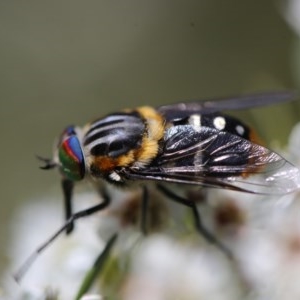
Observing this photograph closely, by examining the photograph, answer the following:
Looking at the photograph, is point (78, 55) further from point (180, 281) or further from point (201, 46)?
point (180, 281)

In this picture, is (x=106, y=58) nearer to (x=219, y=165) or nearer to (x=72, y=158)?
(x=72, y=158)

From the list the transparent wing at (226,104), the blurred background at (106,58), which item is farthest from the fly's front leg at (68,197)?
the blurred background at (106,58)

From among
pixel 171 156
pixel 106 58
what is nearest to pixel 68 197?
pixel 171 156

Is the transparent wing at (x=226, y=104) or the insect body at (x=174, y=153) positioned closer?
the insect body at (x=174, y=153)

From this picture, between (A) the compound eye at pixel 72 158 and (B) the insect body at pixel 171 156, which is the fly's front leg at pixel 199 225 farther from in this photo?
(A) the compound eye at pixel 72 158

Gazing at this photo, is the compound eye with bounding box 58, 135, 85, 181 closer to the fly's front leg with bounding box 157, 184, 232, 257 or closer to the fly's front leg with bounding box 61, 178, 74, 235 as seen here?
the fly's front leg with bounding box 61, 178, 74, 235

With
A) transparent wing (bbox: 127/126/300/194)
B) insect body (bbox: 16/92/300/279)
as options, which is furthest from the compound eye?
transparent wing (bbox: 127/126/300/194)

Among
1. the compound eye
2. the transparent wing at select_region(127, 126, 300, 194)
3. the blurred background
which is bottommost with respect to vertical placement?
the blurred background
